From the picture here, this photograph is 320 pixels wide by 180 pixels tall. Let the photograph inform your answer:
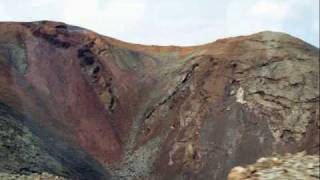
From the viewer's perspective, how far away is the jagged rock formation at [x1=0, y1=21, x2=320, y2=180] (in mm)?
43438

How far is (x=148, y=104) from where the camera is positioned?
176ft

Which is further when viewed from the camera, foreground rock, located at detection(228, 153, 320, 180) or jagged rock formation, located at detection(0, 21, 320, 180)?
jagged rock formation, located at detection(0, 21, 320, 180)

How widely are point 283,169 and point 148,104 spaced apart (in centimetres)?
4642

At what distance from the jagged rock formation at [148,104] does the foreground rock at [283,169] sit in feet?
98.5

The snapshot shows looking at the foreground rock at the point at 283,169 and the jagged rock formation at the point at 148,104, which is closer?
the foreground rock at the point at 283,169

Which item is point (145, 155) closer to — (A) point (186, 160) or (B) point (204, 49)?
(A) point (186, 160)

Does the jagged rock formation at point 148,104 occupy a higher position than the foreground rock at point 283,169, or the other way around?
the foreground rock at point 283,169

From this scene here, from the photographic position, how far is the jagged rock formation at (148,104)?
4344 cm

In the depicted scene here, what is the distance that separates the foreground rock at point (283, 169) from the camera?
7031 millimetres

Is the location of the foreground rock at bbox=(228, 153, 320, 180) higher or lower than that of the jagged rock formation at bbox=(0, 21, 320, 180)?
higher

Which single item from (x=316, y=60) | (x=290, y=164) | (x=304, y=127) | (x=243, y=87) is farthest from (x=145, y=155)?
(x=290, y=164)

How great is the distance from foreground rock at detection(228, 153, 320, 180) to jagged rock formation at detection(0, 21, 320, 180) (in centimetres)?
3003

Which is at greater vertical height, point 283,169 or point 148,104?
point 283,169

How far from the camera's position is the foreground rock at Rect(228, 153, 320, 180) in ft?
23.1
